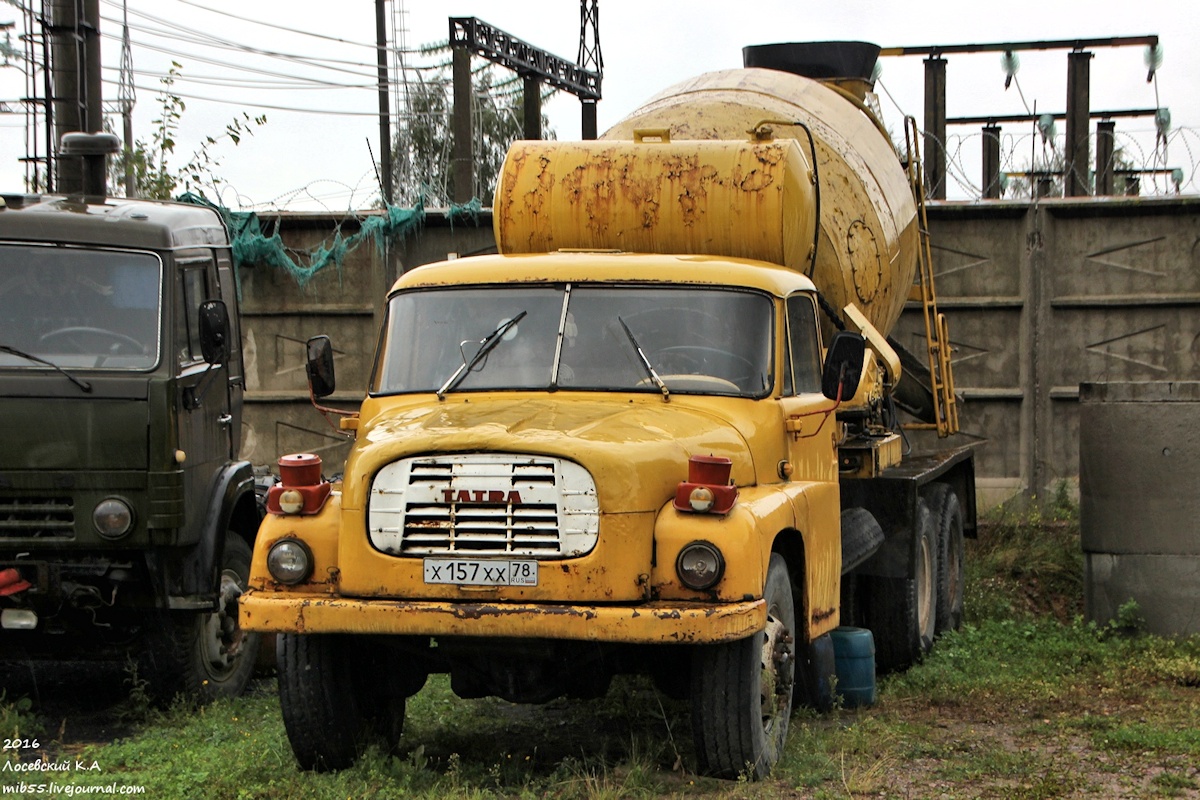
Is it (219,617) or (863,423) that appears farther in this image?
(863,423)

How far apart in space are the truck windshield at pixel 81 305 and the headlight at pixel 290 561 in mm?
2038

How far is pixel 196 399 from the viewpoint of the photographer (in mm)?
8250

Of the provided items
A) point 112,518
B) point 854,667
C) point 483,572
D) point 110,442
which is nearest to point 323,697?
point 483,572

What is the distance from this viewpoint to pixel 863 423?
925 cm

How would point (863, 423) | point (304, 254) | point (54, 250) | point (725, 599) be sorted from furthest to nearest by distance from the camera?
1. point (304, 254)
2. point (863, 423)
3. point (54, 250)
4. point (725, 599)

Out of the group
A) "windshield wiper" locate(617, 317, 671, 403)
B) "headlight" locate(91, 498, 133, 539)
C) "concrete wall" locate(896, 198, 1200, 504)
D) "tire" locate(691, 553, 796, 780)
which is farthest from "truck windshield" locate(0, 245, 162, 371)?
"concrete wall" locate(896, 198, 1200, 504)

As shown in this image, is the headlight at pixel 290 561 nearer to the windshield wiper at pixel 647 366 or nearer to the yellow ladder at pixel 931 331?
the windshield wiper at pixel 647 366

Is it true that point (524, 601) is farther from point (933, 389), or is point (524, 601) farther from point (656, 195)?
point (933, 389)

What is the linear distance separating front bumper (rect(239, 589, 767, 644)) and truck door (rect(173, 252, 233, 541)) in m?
2.23

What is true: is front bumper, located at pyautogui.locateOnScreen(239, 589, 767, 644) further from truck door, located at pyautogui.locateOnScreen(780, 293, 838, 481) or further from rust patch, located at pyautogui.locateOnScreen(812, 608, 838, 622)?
truck door, located at pyautogui.locateOnScreen(780, 293, 838, 481)

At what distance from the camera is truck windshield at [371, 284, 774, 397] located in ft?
22.6

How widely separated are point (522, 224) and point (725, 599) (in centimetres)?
341

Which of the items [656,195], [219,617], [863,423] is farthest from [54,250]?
[863,423]

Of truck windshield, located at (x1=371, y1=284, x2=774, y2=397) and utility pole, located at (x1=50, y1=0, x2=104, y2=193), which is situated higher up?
utility pole, located at (x1=50, y1=0, x2=104, y2=193)
